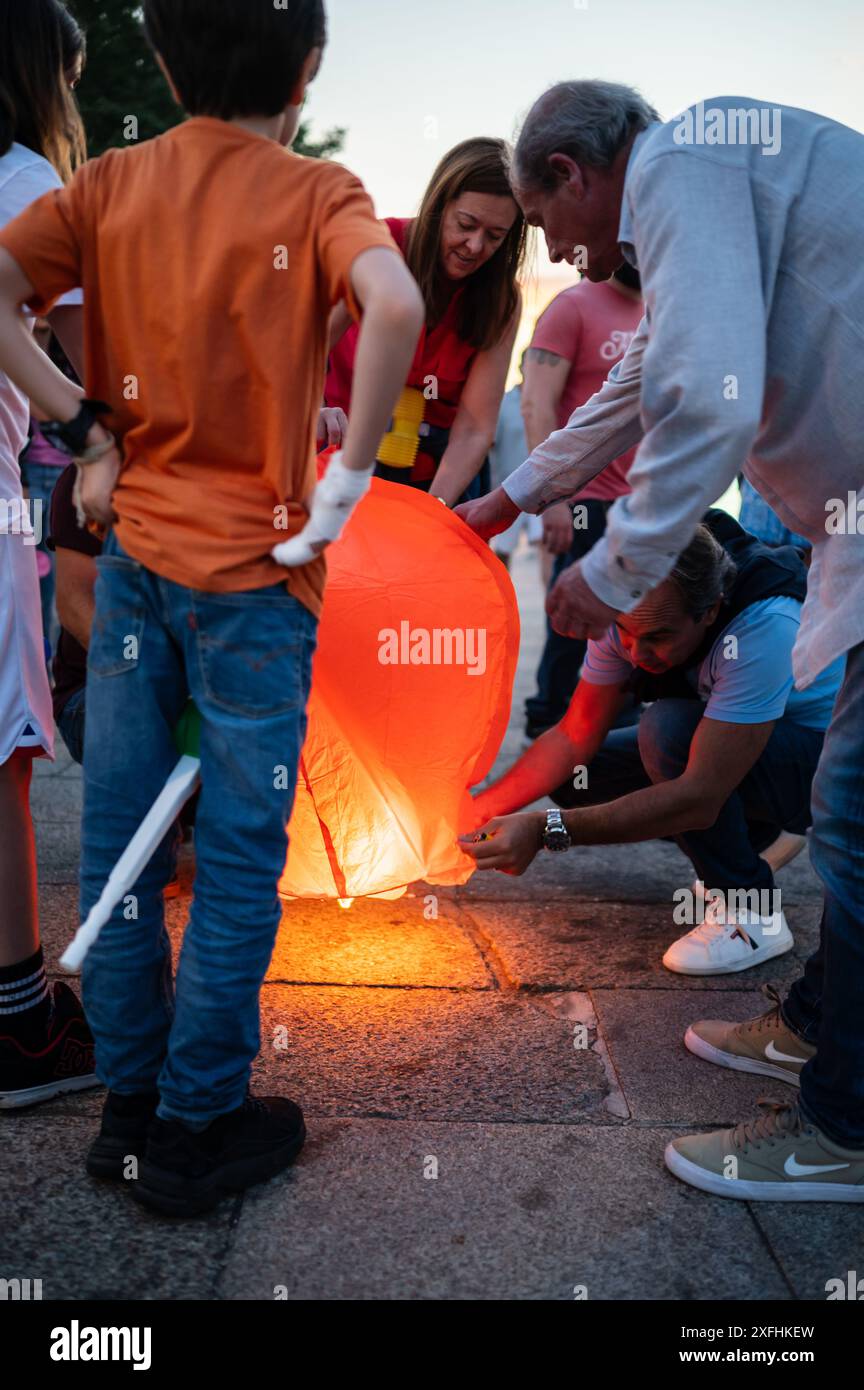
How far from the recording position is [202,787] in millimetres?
1886

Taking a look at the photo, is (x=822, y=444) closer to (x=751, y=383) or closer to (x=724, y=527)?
(x=751, y=383)

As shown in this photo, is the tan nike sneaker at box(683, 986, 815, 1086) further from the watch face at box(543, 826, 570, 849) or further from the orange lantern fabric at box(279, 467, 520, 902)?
the orange lantern fabric at box(279, 467, 520, 902)

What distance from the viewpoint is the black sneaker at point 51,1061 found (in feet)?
7.32

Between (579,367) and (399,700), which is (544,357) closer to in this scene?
(579,367)

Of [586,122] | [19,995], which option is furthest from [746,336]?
[19,995]

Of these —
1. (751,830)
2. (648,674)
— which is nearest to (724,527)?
(648,674)

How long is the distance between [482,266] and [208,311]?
1.62 metres

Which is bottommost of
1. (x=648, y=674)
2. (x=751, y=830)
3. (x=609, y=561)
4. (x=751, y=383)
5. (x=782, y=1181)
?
(x=751, y=830)

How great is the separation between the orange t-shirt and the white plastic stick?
0.32 meters

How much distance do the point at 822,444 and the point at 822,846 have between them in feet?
2.21

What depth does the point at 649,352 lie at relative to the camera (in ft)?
5.90

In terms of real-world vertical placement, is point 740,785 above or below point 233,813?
below

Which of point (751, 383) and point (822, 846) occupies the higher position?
point (751, 383)

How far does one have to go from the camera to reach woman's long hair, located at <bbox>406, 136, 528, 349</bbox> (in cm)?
300
